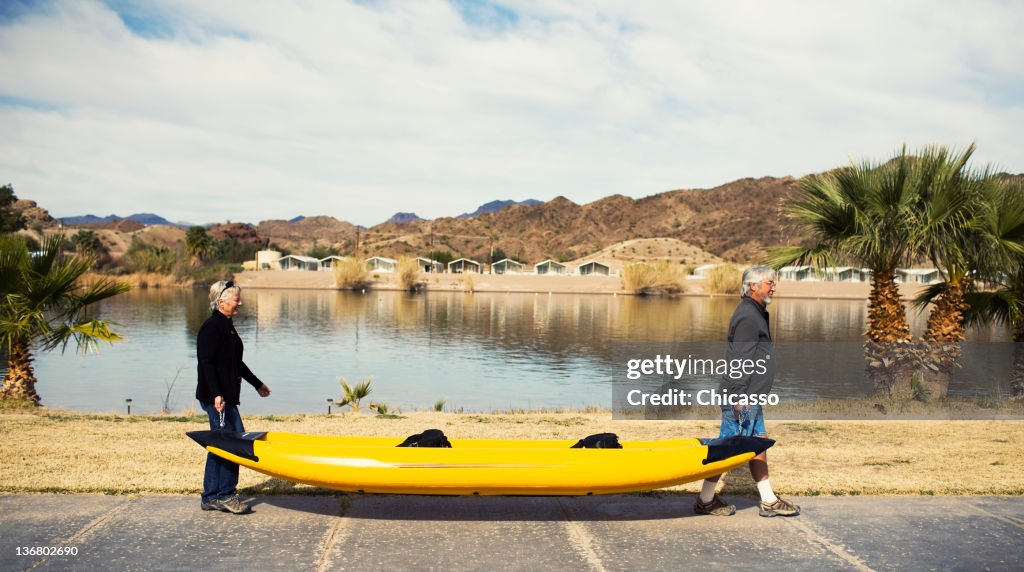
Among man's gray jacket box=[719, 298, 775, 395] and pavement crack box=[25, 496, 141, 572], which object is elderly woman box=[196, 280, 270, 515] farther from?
man's gray jacket box=[719, 298, 775, 395]

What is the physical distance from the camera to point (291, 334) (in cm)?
3753

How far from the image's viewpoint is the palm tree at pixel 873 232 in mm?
14578

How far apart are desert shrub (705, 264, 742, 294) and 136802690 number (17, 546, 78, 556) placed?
76.1 m

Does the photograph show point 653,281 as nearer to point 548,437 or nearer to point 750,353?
point 548,437

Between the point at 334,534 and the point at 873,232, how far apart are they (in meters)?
11.6

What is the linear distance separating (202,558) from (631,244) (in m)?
123

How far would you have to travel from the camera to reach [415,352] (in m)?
32.0

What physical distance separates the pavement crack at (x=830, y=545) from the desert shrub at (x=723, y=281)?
73.9 m

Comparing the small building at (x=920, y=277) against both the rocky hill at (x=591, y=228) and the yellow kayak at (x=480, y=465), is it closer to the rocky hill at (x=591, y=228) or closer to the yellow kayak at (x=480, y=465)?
the rocky hill at (x=591, y=228)

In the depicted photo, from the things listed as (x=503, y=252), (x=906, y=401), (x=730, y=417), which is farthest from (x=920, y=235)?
(x=503, y=252)

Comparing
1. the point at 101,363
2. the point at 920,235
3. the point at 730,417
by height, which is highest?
the point at 920,235

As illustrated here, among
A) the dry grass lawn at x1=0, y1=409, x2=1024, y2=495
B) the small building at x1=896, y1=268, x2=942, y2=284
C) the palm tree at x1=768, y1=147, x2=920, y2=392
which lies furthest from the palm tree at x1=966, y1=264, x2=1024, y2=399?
the small building at x1=896, y1=268, x2=942, y2=284

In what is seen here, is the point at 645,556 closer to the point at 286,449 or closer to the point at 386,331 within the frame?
the point at 286,449

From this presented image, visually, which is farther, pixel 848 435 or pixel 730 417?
pixel 848 435
